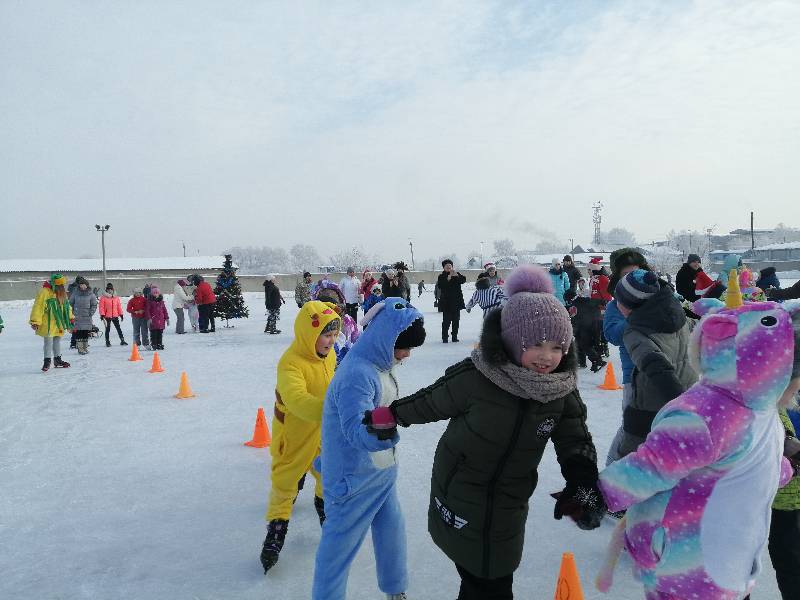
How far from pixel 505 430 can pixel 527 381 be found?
0.21 m

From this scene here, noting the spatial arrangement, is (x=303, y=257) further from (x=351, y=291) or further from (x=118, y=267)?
(x=351, y=291)

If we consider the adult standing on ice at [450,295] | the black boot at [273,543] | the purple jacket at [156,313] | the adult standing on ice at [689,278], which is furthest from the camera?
the purple jacket at [156,313]

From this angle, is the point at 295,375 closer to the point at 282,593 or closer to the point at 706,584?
the point at 282,593

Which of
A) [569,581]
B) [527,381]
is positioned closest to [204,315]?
[569,581]

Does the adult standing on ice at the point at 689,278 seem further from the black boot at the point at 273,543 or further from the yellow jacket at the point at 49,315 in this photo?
the yellow jacket at the point at 49,315

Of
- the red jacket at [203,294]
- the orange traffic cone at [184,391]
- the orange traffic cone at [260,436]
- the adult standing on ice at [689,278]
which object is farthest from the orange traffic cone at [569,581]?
the red jacket at [203,294]

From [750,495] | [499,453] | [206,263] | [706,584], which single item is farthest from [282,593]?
[206,263]

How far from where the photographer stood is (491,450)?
201 centimetres

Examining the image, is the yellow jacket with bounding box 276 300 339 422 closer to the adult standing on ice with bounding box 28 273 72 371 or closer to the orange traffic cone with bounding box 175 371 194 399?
the orange traffic cone with bounding box 175 371 194 399

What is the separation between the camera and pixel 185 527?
4004 millimetres

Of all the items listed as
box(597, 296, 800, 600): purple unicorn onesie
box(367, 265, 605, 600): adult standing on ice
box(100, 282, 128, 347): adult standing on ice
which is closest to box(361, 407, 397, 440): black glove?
box(367, 265, 605, 600): adult standing on ice

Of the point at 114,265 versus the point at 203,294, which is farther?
the point at 114,265

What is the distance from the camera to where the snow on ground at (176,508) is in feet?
10.6

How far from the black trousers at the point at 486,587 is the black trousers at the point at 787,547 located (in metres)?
1.20
